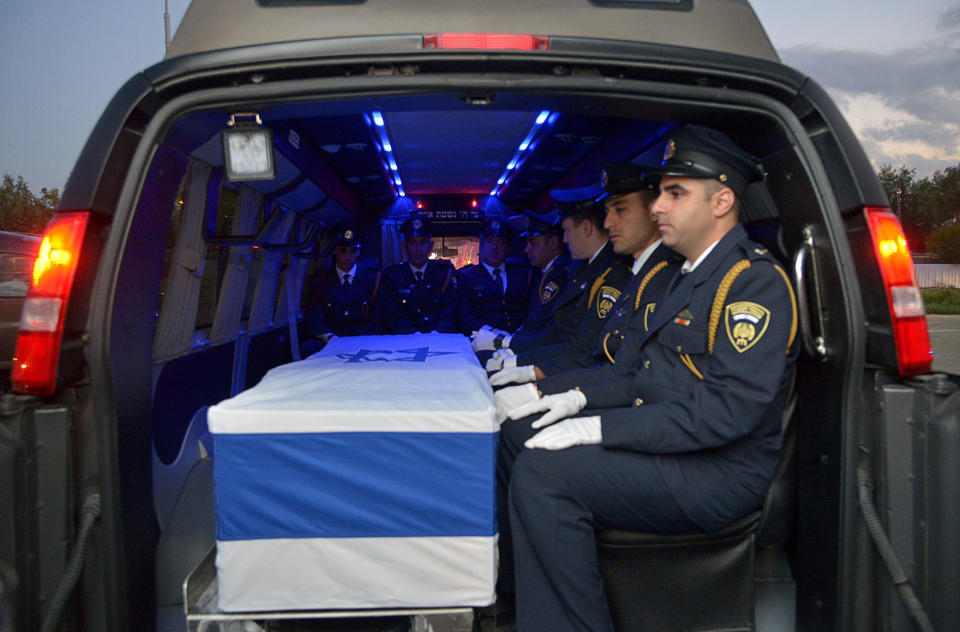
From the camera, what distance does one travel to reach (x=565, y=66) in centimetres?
185

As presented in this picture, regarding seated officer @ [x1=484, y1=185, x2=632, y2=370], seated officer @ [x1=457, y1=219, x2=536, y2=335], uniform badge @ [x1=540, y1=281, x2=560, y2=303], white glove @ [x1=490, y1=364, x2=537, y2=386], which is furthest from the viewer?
seated officer @ [x1=457, y1=219, x2=536, y2=335]

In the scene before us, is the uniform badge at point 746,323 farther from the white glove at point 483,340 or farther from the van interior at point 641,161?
the white glove at point 483,340

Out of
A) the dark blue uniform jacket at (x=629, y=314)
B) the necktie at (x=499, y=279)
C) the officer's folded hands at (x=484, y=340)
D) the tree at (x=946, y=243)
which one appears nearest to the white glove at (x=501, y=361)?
the dark blue uniform jacket at (x=629, y=314)

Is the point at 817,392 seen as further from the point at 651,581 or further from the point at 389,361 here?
the point at 389,361

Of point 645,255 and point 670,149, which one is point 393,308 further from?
point 670,149

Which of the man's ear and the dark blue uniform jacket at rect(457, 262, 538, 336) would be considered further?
the dark blue uniform jacket at rect(457, 262, 538, 336)

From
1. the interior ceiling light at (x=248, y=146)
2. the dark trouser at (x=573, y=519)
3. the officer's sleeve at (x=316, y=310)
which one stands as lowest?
the dark trouser at (x=573, y=519)

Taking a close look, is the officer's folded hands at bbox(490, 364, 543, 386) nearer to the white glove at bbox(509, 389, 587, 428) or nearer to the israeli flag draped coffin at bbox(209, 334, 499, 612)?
the white glove at bbox(509, 389, 587, 428)

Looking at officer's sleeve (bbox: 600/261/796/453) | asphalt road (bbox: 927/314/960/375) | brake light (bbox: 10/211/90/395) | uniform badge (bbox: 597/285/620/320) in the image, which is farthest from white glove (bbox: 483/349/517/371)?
asphalt road (bbox: 927/314/960/375)

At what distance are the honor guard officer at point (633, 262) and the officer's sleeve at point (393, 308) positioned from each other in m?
2.60

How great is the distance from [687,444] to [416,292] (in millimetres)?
4353

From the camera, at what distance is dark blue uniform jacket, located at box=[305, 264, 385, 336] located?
19.7 feet

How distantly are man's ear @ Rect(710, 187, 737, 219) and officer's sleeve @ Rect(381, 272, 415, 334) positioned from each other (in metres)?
4.06

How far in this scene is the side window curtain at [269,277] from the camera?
4766mm
